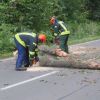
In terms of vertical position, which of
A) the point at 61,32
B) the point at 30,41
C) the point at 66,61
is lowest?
the point at 66,61

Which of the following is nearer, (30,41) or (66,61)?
(30,41)

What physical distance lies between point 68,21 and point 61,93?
94.9 feet

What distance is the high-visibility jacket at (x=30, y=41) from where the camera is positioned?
14.8m

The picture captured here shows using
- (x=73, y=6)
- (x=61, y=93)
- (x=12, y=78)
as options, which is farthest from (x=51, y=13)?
(x=61, y=93)

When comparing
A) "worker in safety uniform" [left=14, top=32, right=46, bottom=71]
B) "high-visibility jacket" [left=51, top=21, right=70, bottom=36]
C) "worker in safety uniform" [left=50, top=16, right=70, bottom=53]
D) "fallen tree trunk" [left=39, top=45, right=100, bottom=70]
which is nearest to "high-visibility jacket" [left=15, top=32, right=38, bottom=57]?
"worker in safety uniform" [left=14, top=32, right=46, bottom=71]

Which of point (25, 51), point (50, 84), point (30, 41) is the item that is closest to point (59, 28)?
point (25, 51)

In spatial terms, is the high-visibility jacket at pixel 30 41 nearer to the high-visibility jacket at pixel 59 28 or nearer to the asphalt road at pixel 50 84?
the asphalt road at pixel 50 84

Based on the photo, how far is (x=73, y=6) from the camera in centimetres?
4294

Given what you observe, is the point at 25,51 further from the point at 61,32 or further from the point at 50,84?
the point at 61,32

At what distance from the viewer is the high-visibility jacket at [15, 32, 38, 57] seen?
1484 cm

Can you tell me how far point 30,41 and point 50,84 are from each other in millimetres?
2611

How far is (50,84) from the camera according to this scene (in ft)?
42.2

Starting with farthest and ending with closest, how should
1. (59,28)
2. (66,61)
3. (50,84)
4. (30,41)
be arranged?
(59,28), (66,61), (30,41), (50,84)

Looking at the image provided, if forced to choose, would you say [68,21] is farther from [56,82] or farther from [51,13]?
[56,82]
